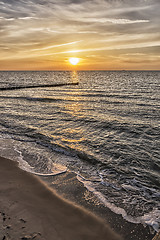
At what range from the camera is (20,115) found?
17891mm

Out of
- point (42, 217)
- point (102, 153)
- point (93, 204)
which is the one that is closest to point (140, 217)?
point (93, 204)

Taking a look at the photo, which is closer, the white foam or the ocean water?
the white foam

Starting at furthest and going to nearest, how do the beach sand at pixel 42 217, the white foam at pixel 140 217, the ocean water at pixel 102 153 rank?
1. the ocean water at pixel 102 153
2. the white foam at pixel 140 217
3. the beach sand at pixel 42 217

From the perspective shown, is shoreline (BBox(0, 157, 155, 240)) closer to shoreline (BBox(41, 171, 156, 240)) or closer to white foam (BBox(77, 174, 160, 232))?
shoreline (BBox(41, 171, 156, 240))

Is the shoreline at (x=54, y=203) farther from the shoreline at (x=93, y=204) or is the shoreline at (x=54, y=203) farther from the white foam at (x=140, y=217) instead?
the white foam at (x=140, y=217)

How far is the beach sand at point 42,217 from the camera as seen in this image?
166 inches

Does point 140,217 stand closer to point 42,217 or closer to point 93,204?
point 93,204

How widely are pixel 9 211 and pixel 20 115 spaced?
46.0 ft

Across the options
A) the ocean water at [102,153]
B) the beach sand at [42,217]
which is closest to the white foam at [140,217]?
the ocean water at [102,153]

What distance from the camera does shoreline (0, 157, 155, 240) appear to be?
445 cm

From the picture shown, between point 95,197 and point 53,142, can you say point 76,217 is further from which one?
point 53,142

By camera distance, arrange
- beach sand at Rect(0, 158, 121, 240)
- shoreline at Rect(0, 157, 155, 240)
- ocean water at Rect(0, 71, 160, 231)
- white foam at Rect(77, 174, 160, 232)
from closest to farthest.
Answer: beach sand at Rect(0, 158, 121, 240)
shoreline at Rect(0, 157, 155, 240)
white foam at Rect(77, 174, 160, 232)
ocean water at Rect(0, 71, 160, 231)

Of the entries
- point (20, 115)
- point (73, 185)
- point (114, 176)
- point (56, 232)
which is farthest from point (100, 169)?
point (20, 115)

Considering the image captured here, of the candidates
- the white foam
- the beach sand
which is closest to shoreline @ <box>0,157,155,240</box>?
the beach sand
